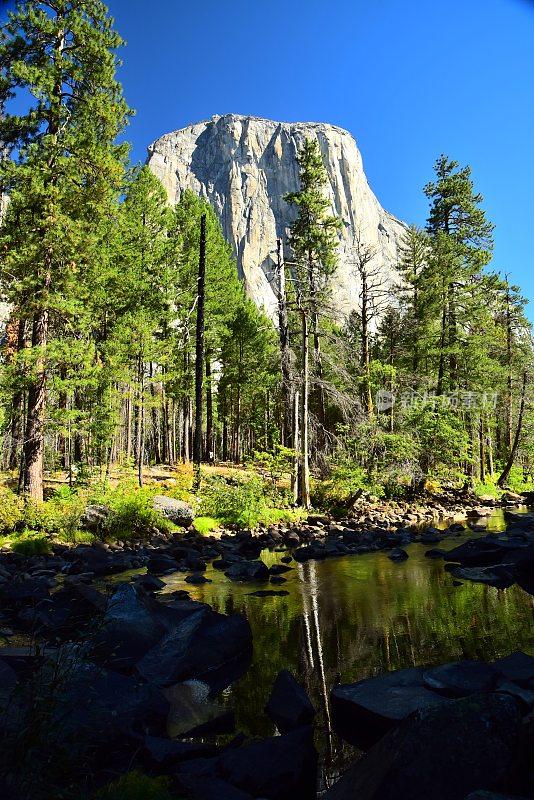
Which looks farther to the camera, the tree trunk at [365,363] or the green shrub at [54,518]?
the tree trunk at [365,363]

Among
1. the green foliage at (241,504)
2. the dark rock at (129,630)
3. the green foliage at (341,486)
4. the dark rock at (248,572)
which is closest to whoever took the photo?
the dark rock at (129,630)

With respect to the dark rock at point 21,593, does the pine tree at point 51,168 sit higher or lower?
higher

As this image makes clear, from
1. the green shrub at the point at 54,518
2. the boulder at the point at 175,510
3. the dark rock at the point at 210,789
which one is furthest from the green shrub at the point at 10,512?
the dark rock at the point at 210,789

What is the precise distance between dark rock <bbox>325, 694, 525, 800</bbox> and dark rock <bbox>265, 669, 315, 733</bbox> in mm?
1120

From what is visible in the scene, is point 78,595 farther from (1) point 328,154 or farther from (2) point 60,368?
(1) point 328,154

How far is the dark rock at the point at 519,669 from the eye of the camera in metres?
4.09

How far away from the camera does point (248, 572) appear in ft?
34.8

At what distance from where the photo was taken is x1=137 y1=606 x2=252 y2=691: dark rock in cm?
509

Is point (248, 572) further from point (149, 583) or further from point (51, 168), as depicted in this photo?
point (51, 168)

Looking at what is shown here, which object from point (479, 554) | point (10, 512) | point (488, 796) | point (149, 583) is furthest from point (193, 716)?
point (10, 512)

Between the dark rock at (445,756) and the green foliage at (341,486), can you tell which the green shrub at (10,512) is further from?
the dark rock at (445,756)

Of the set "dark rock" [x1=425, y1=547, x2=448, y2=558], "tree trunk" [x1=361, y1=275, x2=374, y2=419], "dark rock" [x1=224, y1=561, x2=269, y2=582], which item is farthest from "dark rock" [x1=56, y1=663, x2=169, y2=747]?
"tree trunk" [x1=361, y1=275, x2=374, y2=419]

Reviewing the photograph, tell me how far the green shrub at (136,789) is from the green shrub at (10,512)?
498 inches

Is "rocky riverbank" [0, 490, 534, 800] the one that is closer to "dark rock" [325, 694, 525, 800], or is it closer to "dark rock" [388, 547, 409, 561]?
"dark rock" [325, 694, 525, 800]
